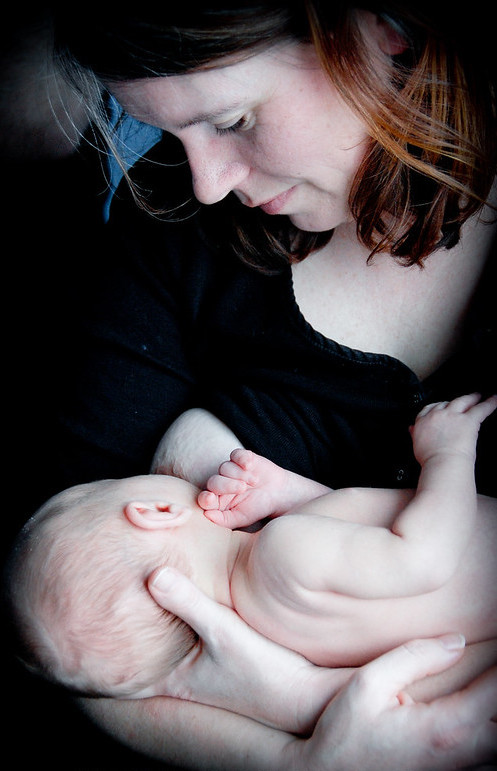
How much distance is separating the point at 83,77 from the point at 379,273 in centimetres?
56

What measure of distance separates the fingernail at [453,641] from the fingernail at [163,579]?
1.25 ft

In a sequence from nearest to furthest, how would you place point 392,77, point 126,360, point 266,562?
point 392,77 → point 266,562 → point 126,360

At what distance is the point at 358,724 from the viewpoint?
85cm

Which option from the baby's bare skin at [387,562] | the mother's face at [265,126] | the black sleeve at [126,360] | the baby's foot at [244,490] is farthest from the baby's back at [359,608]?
the mother's face at [265,126]

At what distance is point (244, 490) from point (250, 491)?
0.02 metres

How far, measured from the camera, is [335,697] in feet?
2.95

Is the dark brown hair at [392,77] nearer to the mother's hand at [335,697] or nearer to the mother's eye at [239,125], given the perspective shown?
the mother's eye at [239,125]

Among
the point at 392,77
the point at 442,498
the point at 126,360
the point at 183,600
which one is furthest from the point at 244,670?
the point at 392,77

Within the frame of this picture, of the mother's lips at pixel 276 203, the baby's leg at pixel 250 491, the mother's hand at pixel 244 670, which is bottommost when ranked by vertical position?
the mother's hand at pixel 244 670

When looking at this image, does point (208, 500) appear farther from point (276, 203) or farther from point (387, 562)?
point (276, 203)

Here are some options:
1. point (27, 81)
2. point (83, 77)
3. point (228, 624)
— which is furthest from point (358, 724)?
point (27, 81)

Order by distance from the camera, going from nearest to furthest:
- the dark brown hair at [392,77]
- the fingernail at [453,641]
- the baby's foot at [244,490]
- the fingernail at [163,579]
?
the dark brown hair at [392,77] → the fingernail at [453,641] → the fingernail at [163,579] → the baby's foot at [244,490]

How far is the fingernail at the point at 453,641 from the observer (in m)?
0.88

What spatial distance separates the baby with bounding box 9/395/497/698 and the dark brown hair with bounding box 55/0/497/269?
0.29 meters
